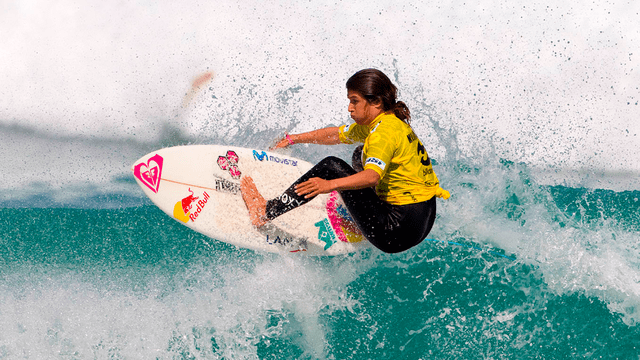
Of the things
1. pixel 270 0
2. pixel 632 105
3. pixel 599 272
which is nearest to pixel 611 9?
pixel 632 105

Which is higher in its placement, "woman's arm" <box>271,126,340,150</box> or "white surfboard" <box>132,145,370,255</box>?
"woman's arm" <box>271,126,340,150</box>

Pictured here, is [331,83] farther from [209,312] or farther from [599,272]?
[599,272]

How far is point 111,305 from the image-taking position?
4.08 m

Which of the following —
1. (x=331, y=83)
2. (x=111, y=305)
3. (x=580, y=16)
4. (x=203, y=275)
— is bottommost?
(x=111, y=305)

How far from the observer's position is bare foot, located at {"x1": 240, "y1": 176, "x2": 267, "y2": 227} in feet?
11.9

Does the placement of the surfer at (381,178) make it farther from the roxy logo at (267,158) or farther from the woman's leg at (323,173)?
the roxy logo at (267,158)

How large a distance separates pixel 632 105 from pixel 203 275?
4668 mm

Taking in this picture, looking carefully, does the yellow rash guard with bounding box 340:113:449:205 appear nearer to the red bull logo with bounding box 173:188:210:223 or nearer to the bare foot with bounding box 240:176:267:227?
the bare foot with bounding box 240:176:267:227

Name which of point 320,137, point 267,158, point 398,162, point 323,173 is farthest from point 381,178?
point 267,158

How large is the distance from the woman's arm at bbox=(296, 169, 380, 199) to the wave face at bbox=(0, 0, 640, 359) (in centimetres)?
119

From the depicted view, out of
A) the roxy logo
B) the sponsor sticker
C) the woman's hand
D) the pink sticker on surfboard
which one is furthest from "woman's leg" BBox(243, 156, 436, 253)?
the pink sticker on surfboard

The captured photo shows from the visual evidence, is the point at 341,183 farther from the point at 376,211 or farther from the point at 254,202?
the point at 254,202

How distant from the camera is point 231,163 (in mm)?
4109

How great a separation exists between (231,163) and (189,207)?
0.51 meters
